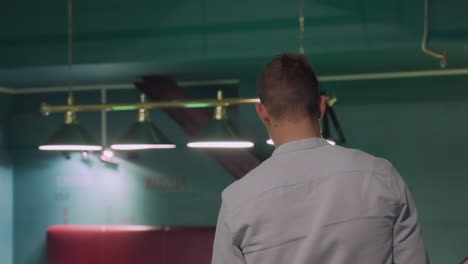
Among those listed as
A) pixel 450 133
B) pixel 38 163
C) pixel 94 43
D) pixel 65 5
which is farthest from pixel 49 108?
pixel 450 133

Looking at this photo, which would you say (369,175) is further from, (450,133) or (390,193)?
(450,133)

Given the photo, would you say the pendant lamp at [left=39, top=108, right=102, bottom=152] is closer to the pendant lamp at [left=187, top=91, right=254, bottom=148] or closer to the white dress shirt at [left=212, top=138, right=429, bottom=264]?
the pendant lamp at [left=187, top=91, right=254, bottom=148]

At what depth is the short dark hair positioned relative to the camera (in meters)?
1.24

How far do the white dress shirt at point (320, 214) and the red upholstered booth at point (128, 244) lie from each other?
4.31m

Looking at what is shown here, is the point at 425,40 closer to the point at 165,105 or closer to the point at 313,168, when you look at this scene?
the point at 165,105

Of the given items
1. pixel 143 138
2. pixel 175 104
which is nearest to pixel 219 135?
pixel 175 104

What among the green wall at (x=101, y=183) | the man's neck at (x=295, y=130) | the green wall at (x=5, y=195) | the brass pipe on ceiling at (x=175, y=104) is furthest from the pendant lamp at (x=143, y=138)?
the green wall at (x=5, y=195)

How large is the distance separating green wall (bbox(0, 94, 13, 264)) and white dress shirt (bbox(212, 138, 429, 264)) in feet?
17.6

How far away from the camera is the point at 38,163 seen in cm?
613

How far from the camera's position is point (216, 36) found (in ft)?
14.8

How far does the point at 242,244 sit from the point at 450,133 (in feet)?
14.0

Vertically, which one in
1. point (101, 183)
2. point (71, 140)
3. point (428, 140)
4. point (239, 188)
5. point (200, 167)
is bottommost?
point (101, 183)

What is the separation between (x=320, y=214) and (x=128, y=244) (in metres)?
4.71

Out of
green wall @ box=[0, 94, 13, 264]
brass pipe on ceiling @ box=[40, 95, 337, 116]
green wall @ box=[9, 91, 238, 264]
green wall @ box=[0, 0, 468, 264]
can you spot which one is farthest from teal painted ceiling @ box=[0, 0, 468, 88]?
green wall @ box=[0, 94, 13, 264]
